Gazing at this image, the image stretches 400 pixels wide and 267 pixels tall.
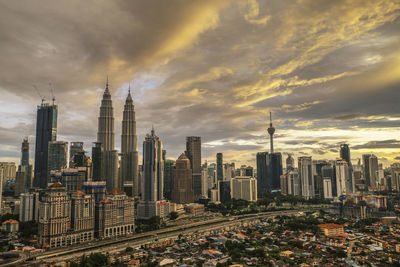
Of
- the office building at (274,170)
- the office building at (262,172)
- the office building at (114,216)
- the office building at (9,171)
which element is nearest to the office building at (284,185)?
the office building at (274,170)

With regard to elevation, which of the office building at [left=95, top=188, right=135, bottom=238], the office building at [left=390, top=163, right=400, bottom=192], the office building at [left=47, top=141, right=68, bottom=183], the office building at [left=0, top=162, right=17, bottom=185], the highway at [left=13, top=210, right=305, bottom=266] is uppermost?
the office building at [left=47, top=141, right=68, bottom=183]

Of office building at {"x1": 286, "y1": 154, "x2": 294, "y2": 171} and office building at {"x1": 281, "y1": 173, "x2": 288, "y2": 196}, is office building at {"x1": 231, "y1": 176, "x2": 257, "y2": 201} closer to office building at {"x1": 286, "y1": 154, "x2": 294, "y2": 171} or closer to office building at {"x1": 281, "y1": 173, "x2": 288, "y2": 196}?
office building at {"x1": 281, "y1": 173, "x2": 288, "y2": 196}

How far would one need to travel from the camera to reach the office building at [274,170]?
123m

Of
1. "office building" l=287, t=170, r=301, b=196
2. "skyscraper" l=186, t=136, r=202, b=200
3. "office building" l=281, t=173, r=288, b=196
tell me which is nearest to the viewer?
"skyscraper" l=186, t=136, r=202, b=200

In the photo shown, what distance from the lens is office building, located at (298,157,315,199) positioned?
9829 centimetres

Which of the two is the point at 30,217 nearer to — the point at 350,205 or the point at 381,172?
the point at 350,205

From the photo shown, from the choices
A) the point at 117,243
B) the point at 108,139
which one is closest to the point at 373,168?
the point at 108,139

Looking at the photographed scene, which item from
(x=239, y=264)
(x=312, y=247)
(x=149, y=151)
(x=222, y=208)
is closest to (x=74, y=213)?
(x=149, y=151)

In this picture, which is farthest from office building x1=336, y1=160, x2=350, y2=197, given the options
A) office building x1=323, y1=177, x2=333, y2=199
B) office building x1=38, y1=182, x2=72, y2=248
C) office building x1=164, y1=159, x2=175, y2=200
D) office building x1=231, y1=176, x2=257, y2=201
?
office building x1=38, y1=182, x2=72, y2=248

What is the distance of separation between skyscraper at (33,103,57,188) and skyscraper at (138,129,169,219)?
52564 mm

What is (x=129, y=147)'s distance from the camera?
110 meters

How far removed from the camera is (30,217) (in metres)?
58.8

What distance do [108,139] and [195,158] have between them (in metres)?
32.7

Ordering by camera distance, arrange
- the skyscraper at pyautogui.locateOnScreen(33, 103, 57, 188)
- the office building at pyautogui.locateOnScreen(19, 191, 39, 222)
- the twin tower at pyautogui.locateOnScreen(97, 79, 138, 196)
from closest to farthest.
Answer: the office building at pyautogui.locateOnScreen(19, 191, 39, 222) < the skyscraper at pyautogui.locateOnScreen(33, 103, 57, 188) < the twin tower at pyautogui.locateOnScreen(97, 79, 138, 196)
